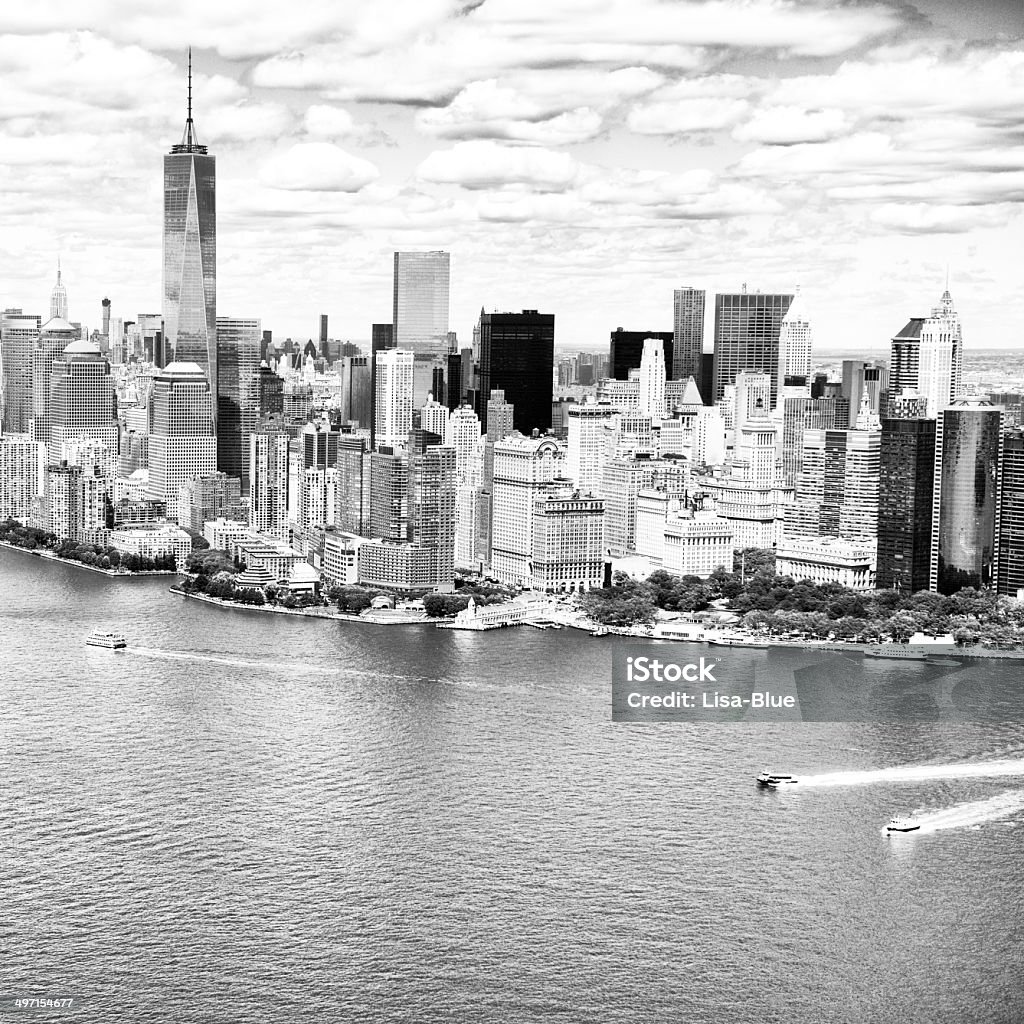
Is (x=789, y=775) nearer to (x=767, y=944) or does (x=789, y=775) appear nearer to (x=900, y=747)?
(x=900, y=747)

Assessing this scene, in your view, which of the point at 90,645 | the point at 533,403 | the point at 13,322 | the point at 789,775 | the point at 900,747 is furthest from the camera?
the point at 13,322

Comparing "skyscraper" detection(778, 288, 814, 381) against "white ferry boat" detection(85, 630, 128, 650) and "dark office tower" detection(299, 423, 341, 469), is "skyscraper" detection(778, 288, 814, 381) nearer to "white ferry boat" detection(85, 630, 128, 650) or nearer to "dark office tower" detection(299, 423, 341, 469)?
"dark office tower" detection(299, 423, 341, 469)

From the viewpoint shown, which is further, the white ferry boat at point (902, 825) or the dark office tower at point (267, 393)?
the dark office tower at point (267, 393)

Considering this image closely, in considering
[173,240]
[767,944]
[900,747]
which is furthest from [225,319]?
[767,944]

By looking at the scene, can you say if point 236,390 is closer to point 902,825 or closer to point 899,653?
point 899,653

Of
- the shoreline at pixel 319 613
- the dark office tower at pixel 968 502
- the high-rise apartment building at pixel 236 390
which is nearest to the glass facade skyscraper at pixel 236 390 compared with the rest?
the high-rise apartment building at pixel 236 390

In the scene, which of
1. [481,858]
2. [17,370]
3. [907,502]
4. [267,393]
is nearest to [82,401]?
[267,393]

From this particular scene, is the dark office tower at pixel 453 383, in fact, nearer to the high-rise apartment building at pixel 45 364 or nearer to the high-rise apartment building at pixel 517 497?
the high-rise apartment building at pixel 45 364
